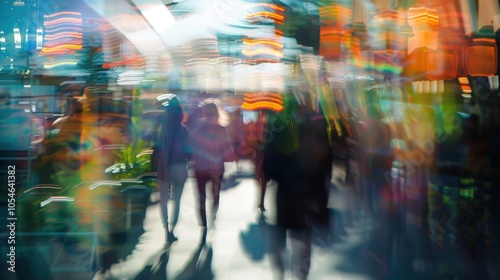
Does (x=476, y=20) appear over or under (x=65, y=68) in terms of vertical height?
over

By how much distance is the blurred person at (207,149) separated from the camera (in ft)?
23.4

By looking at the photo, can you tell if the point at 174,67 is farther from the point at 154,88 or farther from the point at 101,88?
the point at 101,88

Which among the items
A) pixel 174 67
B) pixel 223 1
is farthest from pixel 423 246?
pixel 174 67

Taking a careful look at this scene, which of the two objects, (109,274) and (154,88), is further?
(154,88)

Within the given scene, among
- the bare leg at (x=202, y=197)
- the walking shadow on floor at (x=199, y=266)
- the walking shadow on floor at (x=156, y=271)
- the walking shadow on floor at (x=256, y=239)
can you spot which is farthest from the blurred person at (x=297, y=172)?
the bare leg at (x=202, y=197)

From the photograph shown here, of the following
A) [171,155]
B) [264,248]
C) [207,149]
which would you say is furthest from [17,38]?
[264,248]

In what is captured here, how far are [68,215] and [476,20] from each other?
7533 mm

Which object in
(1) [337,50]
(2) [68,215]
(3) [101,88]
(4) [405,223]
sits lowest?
(4) [405,223]

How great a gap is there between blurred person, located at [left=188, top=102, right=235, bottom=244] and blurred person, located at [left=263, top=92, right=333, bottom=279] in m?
1.57

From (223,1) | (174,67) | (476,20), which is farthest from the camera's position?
(174,67)

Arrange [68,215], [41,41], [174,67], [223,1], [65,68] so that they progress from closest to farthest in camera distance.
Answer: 1. [68,215]
2. [41,41]
3. [65,68]
4. [223,1]
5. [174,67]

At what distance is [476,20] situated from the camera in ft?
33.4

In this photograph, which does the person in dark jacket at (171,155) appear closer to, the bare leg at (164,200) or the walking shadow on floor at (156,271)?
the bare leg at (164,200)

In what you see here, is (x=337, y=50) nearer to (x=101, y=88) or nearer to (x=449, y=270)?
(x=101, y=88)
